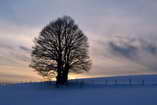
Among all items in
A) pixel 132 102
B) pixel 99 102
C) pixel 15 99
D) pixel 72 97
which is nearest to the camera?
pixel 132 102

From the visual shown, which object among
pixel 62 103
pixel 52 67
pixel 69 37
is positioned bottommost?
pixel 62 103

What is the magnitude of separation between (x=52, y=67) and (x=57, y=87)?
3.29 m

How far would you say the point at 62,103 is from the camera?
99.1 feet

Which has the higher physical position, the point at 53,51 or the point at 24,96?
the point at 53,51

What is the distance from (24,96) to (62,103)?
9.87 m

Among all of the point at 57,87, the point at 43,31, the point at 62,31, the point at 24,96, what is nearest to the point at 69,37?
the point at 62,31

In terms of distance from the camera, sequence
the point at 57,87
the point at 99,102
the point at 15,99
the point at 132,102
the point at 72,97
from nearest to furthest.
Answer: the point at 132,102 < the point at 99,102 < the point at 72,97 < the point at 15,99 < the point at 57,87

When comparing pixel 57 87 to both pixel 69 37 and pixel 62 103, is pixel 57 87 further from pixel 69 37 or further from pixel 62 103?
pixel 62 103

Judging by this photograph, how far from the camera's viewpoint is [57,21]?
155ft

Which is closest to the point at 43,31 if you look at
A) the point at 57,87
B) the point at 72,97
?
the point at 57,87

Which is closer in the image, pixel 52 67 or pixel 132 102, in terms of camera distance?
pixel 132 102

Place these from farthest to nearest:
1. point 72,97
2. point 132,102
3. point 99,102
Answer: point 72,97 < point 99,102 < point 132,102

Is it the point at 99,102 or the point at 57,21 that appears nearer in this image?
the point at 99,102

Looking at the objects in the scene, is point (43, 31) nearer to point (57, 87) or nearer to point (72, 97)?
point (57, 87)
